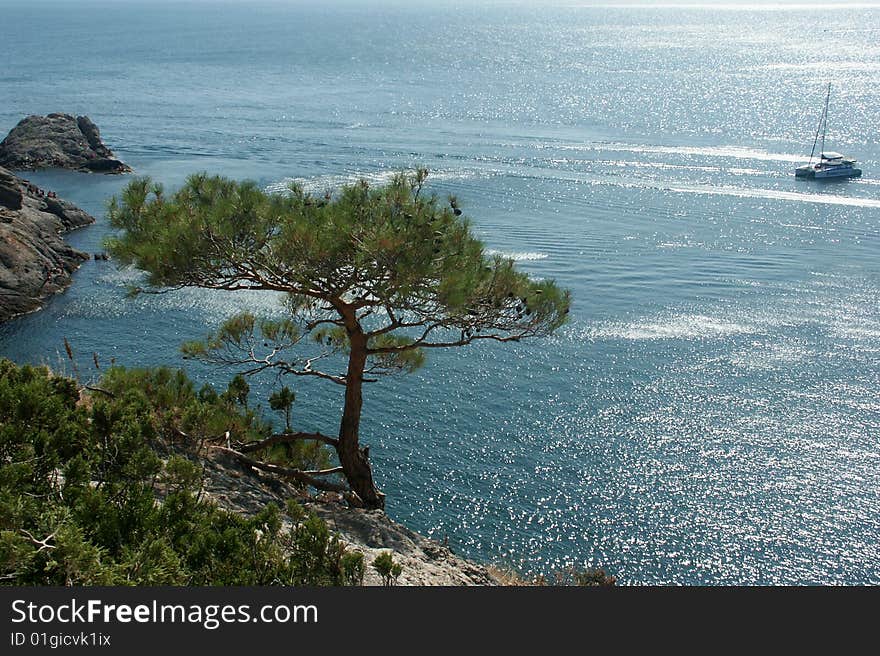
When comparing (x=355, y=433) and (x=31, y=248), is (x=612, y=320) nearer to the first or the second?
(x=355, y=433)

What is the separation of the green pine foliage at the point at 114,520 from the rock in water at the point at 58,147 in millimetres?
59327

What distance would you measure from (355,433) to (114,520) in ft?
27.3

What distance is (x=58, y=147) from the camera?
6781 cm

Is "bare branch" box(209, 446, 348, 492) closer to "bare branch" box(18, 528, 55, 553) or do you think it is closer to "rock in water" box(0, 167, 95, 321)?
"bare branch" box(18, 528, 55, 553)

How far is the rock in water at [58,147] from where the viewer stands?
65.8 meters

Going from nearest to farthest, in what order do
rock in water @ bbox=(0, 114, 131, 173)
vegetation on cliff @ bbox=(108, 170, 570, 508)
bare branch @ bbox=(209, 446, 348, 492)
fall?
1. vegetation on cliff @ bbox=(108, 170, 570, 508)
2. bare branch @ bbox=(209, 446, 348, 492)
3. rock in water @ bbox=(0, 114, 131, 173)

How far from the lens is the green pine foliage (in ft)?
25.1

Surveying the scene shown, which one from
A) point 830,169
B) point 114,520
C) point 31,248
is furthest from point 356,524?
point 830,169

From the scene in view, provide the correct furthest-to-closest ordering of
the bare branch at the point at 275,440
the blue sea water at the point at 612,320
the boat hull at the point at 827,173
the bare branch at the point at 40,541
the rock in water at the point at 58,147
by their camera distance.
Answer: the rock in water at the point at 58,147 → the boat hull at the point at 827,173 → the blue sea water at the point at 612,320 → the bare branch at the point at 275,440 → the bare branch at the point at 40,541

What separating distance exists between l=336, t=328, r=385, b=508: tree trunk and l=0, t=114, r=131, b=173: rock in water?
5572cm

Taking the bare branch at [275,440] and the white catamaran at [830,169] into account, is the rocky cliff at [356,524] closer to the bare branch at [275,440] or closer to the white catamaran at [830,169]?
the bare branch at [275,440]

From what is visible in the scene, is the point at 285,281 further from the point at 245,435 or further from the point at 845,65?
the point at 845,65

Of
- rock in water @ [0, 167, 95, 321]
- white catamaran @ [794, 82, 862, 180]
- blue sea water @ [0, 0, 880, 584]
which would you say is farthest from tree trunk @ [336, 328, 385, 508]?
white catamaran @ [794, 82, 862, 180]

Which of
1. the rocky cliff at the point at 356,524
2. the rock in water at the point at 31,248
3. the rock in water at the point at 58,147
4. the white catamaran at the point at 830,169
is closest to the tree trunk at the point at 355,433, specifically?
the rocky cliff at the point at 356,524
